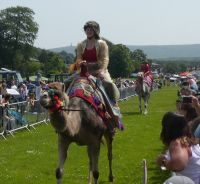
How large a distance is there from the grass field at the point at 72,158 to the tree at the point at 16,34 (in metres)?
89.4

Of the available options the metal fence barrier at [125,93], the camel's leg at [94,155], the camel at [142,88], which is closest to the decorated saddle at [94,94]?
the camel's leg at [94,155]

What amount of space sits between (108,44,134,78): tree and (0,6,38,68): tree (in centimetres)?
1731

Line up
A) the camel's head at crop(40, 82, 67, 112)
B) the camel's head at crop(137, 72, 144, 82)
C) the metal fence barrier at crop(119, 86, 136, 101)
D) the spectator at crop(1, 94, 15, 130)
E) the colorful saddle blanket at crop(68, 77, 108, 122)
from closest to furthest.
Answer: the camel's head at crop(40, 82, 67, 112) → the colorful saddle blanket at crop(68, 77, 108, 122) → the spectator at crop(1, 94, 15, 130) → the camel's head at crop(137, 72, 144, 82) → the metal fence barrier at crop(119, 86, 136, 101)

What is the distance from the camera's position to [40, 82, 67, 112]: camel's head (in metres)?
8.13

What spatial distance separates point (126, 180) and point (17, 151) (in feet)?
17.2

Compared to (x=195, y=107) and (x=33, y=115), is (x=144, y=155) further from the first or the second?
(x=33, y=115)

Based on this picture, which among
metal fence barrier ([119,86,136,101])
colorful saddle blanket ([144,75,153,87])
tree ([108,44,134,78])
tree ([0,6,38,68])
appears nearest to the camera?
colorful saddle blanket ([144,75,153,87])

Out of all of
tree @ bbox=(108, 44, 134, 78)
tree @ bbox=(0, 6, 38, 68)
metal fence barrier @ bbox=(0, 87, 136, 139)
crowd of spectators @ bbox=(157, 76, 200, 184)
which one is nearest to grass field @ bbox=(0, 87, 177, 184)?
metal fence barrier @ bbox=(0, 87, 136, 139)

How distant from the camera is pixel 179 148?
5.08 meters

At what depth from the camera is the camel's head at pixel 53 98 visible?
8.13m

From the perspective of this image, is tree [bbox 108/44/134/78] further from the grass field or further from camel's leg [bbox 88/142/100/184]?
camel's leg [bbox 88/142/100/184]

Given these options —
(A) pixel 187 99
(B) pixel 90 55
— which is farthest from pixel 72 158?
(A) pixel 187 99

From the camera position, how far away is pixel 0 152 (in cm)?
1536

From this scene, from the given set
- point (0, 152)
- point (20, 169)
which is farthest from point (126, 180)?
point (0, 152)
